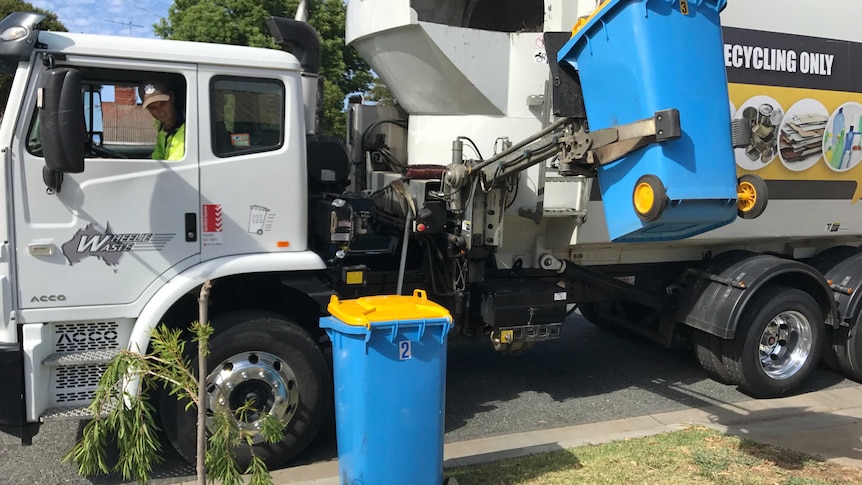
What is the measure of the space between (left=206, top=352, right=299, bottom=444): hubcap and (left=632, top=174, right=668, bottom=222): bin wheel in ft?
7.39

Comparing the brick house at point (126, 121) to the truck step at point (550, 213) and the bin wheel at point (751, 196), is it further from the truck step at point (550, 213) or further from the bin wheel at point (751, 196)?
the bin wheel at point (751, 196)

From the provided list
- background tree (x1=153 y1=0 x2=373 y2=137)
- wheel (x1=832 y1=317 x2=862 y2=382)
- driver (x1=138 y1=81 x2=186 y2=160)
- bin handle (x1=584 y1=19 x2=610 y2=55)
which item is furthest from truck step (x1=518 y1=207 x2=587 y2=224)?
background tree (x1=153 y1=0 x2=373 y2=137)

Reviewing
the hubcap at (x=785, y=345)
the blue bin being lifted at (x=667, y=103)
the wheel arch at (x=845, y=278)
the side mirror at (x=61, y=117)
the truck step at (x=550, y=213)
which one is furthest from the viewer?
the wheel arch at (x=845, y=278)

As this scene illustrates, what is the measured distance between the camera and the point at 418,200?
4754 mm

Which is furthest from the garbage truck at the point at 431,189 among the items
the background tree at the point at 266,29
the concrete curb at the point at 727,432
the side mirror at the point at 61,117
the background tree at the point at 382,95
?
the background tree at the point at 266,29

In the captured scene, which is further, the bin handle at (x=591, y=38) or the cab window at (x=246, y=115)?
the cab window at (x=246, y=115)

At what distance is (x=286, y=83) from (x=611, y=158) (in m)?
1.95

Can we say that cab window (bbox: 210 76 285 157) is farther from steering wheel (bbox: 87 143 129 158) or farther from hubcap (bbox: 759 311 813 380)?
hubcap (bbox: 759 311 813 380)

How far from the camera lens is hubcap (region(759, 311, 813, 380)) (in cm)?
568

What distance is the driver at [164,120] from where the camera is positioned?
150 inches

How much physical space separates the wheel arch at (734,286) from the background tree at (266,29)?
40.9 feet

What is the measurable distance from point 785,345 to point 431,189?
3.46 m

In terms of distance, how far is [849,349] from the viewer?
600 cm

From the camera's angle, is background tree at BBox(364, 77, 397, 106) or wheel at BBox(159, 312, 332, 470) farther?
background tree at BBox(364, 77, 397, 106)
